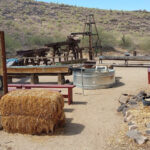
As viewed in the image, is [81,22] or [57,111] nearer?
[57,111]

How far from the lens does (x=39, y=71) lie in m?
10.8

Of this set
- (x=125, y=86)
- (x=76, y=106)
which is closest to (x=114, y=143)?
(x=76, y=106)

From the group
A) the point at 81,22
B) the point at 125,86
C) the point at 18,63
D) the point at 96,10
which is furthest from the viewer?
the point at 96,10

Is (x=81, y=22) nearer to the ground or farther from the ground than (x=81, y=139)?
farther from the ground

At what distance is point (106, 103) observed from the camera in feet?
24.8

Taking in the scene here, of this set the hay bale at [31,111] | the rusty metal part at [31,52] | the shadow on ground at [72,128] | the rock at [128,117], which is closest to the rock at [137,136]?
the rock at [128,117]

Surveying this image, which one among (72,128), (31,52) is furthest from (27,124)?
(31,52)

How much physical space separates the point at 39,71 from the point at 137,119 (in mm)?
6355

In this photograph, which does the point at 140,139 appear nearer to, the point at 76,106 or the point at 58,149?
the point at 58,149

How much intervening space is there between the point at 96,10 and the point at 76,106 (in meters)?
45.1

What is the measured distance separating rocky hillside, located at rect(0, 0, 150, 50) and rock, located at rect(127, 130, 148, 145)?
2536cm

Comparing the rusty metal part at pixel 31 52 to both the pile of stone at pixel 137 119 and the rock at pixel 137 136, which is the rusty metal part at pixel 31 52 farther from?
the rock at pixel 137 136

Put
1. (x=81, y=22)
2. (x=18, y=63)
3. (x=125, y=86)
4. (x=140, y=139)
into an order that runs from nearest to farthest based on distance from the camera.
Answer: (x=140, y=139) → (x=125, y=86) → (x=18, y=63) → (x=81, y=22)

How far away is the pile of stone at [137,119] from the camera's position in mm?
4449
